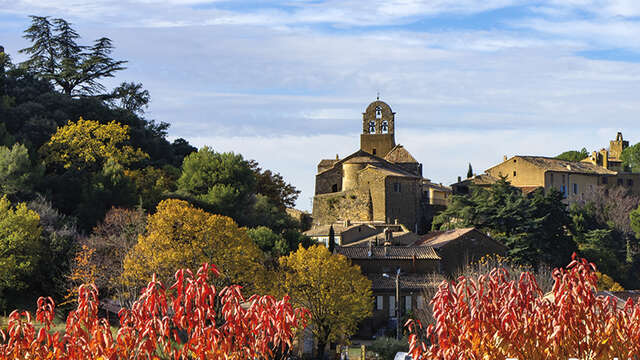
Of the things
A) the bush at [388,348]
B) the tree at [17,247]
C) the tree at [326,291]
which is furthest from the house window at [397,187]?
the tree at [17,247]

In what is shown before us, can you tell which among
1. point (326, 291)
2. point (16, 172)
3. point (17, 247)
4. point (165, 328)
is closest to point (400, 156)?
point (326, 291)

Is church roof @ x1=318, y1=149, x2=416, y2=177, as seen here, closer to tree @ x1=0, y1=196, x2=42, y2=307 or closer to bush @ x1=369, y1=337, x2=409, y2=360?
bush @ x1=369, y1=337, x2=409, y2=360

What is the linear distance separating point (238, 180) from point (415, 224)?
2184cm

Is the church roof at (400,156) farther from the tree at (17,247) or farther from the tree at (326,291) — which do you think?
the tree at (17,247)

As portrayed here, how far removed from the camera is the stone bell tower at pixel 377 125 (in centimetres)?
9324

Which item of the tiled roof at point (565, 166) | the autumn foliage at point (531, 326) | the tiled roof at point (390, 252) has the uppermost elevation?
the tiled roof at point (565, 166)

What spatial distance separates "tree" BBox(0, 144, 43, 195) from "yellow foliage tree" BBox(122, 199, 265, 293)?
917 centimetres

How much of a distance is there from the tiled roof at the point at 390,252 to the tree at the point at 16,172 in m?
19.5

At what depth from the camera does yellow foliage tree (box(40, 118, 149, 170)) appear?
191ft

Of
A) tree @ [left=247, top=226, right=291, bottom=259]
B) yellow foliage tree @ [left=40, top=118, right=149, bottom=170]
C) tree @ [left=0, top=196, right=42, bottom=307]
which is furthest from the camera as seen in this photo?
yellow foliage tree @ [left=40, top=118, right=149, bottom=170]

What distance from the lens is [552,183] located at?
8888cm

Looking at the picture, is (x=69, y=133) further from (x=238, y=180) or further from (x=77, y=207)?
(x=238, y=180)

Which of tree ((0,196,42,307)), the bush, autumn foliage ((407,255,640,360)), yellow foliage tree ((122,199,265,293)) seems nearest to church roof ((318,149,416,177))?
yellow foliage tree ((122,199,265,293))

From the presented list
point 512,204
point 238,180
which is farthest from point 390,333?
point 512,204
